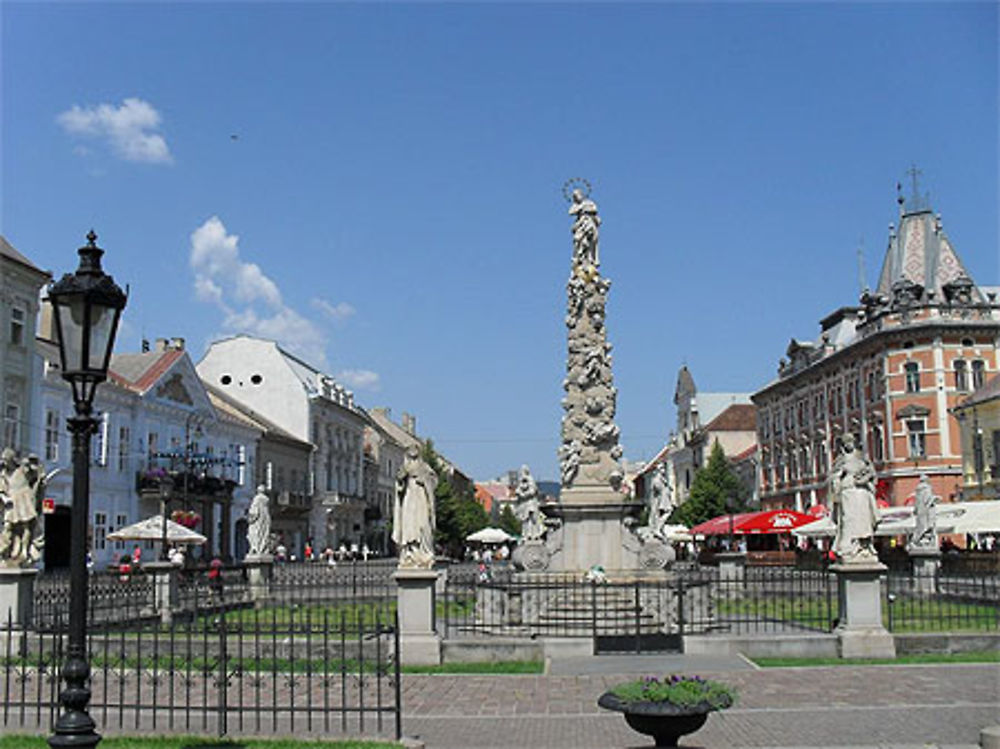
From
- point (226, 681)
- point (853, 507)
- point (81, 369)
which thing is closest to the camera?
point (81, 369)

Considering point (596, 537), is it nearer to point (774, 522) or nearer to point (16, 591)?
point (16, 591)

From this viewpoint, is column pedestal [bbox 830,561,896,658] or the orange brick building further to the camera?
the orange brick building

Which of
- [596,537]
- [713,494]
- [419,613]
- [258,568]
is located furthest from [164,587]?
[713,494]

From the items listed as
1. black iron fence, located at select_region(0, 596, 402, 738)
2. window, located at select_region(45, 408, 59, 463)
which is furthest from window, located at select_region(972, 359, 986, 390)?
black iron fence, located at select_region(0, 596, 402, 738)

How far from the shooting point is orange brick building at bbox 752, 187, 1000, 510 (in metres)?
53.3

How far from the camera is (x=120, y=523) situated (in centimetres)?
4575

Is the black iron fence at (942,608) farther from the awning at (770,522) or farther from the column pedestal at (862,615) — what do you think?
the awning at (770,522)

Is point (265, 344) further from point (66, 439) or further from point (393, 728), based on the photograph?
point (393, 728)

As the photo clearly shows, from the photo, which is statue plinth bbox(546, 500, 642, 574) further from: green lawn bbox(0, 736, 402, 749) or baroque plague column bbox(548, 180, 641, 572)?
green lawn bbox(0, 736, 402, 749)

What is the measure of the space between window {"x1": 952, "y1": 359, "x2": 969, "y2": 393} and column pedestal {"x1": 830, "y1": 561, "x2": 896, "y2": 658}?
134 ft

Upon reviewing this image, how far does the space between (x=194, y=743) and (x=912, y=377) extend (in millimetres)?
50345

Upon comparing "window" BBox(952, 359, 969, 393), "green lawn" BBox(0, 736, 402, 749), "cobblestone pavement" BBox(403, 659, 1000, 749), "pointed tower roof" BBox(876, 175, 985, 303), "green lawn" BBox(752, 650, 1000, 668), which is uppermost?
"pointed tower roof" BBox(876, 175, 985, 303)

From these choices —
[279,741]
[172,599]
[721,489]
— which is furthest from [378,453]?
[279,741]

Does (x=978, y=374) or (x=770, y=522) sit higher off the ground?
(x=978, y=374)
